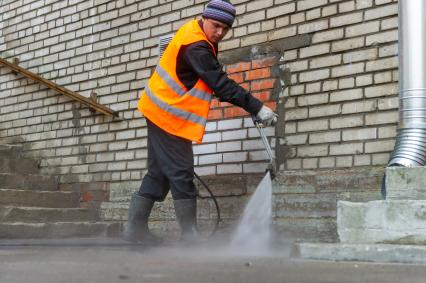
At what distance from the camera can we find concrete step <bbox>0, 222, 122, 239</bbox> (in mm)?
4727

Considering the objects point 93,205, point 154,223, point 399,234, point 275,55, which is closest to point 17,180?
point 93,205

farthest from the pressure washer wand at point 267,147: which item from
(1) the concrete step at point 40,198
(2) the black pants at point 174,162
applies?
(1) the concrete step at point 40,198

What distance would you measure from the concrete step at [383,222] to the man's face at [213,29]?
1456mm

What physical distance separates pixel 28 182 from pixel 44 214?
26.5 inches

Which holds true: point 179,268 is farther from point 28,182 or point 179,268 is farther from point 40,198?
point 28,182

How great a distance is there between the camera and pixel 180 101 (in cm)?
384

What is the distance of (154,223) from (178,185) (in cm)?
146

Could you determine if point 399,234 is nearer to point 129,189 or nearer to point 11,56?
point 129,189

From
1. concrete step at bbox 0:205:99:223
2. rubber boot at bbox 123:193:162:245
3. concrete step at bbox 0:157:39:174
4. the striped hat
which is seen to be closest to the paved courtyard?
rubber boot at bbox 123:193:162:245

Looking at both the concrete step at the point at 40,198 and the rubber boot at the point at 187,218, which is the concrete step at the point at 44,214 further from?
the rubber boot at the point at 187,218

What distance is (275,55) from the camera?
4562 millimetres

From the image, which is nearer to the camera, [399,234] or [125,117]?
[399,234]

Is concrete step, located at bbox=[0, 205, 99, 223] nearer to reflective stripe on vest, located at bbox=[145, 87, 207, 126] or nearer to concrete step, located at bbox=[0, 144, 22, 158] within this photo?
concrete step, located at bbox=[0, 144, 22, 158]

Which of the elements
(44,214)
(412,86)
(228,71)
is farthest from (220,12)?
(44,214)
